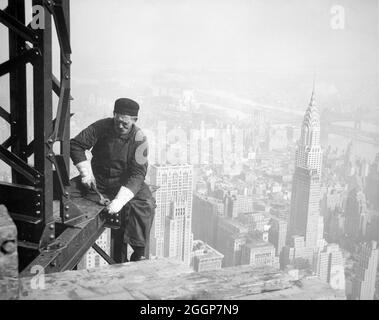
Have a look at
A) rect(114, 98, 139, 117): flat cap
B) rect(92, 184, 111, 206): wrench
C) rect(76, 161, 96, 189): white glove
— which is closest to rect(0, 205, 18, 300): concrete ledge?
rect(92, 184, 111, 206): wrench

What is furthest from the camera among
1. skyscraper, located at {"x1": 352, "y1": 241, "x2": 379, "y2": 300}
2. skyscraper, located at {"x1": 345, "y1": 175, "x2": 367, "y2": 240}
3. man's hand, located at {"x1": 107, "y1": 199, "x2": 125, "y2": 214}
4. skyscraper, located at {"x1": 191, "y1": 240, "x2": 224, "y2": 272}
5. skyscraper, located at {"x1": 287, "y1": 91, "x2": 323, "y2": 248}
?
skyscraper, located at {"x1": 345, "y1": 175, "x2": 367, "y2": 240}

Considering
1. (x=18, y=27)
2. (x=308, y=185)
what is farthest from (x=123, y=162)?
(x=308, y=185)

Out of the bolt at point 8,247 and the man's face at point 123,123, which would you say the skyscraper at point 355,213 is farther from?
the bolt at point 8,247

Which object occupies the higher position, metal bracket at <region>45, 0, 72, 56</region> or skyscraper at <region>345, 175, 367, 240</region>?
metal bracket at <region>45, 0, 72, 56</region>

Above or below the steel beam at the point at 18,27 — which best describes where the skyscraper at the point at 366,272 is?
below

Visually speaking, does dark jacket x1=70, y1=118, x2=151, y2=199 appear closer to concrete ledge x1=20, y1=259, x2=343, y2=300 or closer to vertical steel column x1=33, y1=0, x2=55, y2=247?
vertical steel column x1=33, y1=0, x2=55, y2=247

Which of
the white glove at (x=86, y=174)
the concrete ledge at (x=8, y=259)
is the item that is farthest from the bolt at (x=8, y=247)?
the white glove at (x=86, y=174)

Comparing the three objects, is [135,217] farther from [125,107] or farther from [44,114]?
[44,114]
